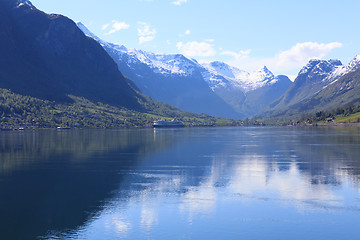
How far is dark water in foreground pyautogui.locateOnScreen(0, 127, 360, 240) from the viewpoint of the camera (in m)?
52.9

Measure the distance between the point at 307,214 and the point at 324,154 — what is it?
79167 millimetres

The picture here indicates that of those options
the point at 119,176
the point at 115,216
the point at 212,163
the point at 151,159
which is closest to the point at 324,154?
the point at 212,163

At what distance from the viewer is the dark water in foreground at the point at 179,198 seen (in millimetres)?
52856

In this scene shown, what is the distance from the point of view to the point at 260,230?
5278 cm

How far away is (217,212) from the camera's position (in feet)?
200

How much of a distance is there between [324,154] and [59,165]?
8361cm

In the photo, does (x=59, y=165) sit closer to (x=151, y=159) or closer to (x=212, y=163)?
(x=151, y=159)

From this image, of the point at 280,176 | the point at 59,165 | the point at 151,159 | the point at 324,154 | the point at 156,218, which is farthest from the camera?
the point at 324,154

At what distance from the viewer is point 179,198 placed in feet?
229

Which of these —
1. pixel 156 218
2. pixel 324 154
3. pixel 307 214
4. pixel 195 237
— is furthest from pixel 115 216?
pixel 324 154

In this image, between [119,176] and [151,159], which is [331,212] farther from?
[151,159]

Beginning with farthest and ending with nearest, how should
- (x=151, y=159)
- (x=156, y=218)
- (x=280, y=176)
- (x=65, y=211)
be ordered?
1. (x=151, y=159)
2. (x=280, y=176)
3. (x=65, y=211)
4. (x=156, y=218)

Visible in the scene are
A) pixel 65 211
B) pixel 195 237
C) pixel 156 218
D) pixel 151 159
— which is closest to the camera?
pixel 195 237

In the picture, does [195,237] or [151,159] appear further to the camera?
[151,159]
